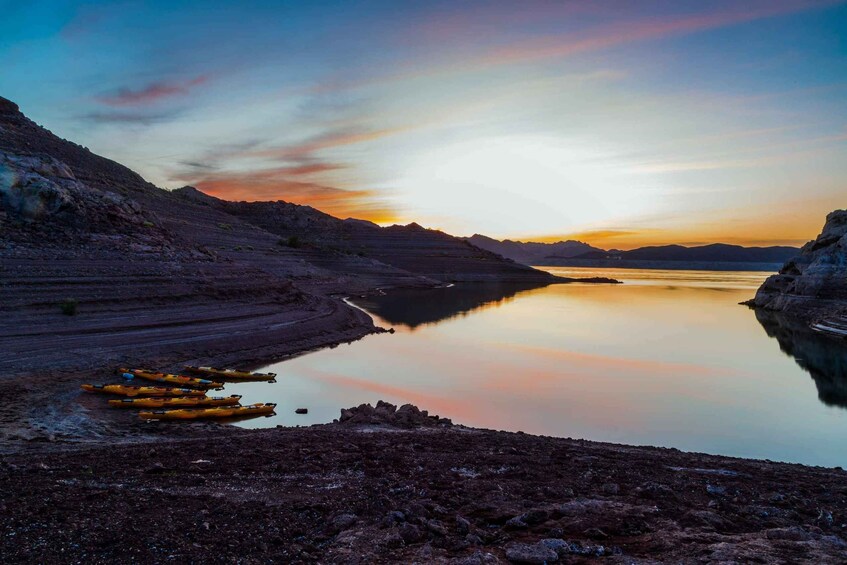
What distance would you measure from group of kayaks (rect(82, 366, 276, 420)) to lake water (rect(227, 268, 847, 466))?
20.2 inches

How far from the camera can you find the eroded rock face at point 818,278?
32219 millimetres

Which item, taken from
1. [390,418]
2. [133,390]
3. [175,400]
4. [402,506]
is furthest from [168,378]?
[402,506]

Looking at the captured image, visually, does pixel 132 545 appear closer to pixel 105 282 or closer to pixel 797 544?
pixel 797 544

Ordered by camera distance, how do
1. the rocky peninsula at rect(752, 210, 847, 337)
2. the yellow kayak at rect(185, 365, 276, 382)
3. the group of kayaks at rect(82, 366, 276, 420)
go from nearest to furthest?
the group of kayaks at rect(82, 366, 276, 420), the yellow kayak at rect(185, 365, 276, 382), the rocky peninsula at rect(752, 210, 847, 337)

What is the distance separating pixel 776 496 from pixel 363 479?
5057mm

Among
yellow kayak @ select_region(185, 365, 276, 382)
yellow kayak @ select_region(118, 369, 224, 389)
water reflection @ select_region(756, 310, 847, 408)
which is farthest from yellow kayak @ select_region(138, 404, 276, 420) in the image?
water reflection @ select_region(756, 310, 847, 408)

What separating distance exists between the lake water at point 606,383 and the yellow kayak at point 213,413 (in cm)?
35

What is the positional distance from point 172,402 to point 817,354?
26565mm

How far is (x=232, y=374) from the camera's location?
599 inches

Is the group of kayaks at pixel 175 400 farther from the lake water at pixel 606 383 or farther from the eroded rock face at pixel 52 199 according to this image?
the eroded rock face at pixel 52 199

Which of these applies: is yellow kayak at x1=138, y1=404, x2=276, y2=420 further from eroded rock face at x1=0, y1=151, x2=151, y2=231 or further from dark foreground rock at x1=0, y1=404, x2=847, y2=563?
eroded rock face at x1=0, y1=151, x2=151, y2=231

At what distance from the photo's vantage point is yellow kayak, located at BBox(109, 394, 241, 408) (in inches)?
441

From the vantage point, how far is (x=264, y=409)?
1243 centimetres

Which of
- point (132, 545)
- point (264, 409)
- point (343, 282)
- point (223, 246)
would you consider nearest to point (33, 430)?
point (264, 409)
